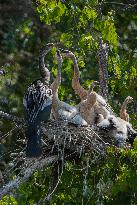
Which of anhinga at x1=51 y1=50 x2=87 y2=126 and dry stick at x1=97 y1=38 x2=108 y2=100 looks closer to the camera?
anhinga at x1=51 y1=50 x2=87 y2=126

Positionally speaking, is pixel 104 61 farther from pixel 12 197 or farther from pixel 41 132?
pixel 12 197

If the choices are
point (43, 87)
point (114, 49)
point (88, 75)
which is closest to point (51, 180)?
point (43, 87)

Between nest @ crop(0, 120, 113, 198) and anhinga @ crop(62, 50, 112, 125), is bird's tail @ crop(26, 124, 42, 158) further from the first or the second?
anhinga @ crop(62, 50, 112, 125)

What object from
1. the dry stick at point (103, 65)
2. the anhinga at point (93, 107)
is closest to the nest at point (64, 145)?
the anhinga at point (93, 107)

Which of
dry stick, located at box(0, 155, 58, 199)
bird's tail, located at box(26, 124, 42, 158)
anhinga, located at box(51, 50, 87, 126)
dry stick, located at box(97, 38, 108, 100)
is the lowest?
dry stick, located at box(0, 155, 58, 199)

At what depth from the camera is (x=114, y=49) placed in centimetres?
1001

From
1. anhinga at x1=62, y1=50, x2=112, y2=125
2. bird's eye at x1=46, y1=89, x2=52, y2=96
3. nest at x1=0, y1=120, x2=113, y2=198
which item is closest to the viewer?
nest at x1=0, y1=120, x2=113, y2=198

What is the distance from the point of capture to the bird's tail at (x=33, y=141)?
8.42 meters

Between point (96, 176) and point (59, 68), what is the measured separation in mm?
1859

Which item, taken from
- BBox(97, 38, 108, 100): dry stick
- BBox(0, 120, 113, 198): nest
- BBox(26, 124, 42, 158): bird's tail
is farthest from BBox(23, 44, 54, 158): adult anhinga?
BBox(97, 38, 108, 100): dry stick

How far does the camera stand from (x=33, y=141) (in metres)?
8.58

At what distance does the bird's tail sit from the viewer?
8420mm

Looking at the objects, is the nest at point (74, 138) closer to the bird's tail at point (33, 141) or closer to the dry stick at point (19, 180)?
the bird's tail at point (33, 141)

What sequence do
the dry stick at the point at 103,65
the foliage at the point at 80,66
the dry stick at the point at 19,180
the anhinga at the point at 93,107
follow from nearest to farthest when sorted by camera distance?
the dry stick at the point at 19,180, the foliage at the point at 80,66, the anhinga at the point at 93,107, the dry stick at the point at 103,65
